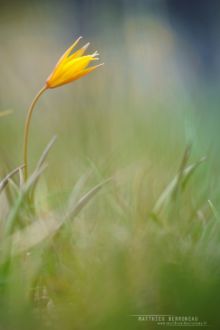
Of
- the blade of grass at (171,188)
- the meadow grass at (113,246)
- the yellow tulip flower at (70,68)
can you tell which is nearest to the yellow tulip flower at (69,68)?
the yellow tulip flower at (70,68)

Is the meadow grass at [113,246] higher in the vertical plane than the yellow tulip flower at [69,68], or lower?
lower

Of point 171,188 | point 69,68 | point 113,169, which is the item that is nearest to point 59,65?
point 69,68

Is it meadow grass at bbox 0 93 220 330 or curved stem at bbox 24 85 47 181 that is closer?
meadow grass at bbox 0 93 220 330

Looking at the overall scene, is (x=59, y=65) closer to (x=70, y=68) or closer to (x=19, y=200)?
(x=70, y=68)

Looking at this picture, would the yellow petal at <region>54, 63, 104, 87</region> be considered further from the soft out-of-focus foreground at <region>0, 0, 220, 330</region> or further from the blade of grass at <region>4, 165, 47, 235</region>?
the blade of grass at <region>4, 165, 47, 235</region>

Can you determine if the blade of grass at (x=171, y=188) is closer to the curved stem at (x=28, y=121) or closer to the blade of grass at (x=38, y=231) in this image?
the blade of grass at (x=38, y=231)

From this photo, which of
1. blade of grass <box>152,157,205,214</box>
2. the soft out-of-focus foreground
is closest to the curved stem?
the soft out-of-focus foreground

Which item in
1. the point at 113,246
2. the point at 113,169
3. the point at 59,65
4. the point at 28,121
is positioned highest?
the point at 59,65

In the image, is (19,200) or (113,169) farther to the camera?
(113,169)

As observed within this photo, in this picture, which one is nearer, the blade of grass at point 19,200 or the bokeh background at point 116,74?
the blade of grass at point 19,200
